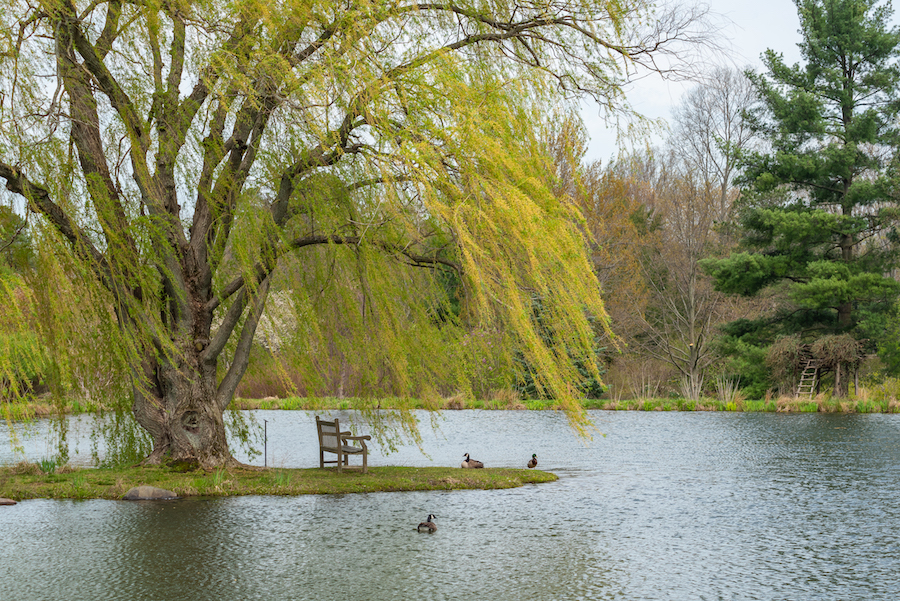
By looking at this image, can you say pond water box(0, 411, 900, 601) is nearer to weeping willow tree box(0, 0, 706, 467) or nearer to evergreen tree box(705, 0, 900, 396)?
weeping willow tree box(0, 0, 706, 467)

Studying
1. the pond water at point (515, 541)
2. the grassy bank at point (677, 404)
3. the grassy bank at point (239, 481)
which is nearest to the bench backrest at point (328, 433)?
the grassy bank at point (239, 481)

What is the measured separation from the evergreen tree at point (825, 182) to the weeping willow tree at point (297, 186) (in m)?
18.5

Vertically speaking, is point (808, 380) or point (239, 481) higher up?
point (808, 380)

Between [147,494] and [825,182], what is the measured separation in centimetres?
2575

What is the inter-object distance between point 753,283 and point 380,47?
70.4 ft

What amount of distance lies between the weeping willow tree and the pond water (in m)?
1.72

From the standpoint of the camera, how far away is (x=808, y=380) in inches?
1082

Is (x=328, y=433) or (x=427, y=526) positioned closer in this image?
(x=427, y=526)

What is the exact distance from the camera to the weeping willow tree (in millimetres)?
8203

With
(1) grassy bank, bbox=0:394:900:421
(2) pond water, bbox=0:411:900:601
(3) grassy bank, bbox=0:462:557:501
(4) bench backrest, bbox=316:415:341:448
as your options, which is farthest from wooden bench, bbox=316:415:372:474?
(1) grassy bank, bbox=0:394:900:421

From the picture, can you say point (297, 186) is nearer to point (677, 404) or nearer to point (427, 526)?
point (427, 526)

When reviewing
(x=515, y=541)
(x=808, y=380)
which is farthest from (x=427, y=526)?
(x=808, y=380)

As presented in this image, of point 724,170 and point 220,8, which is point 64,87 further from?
point 724,170

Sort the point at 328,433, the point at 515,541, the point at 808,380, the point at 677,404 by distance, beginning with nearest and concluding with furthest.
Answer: the point at 515,541 → the point at 328,433 → the point at 677,404 → the point at 808,380
